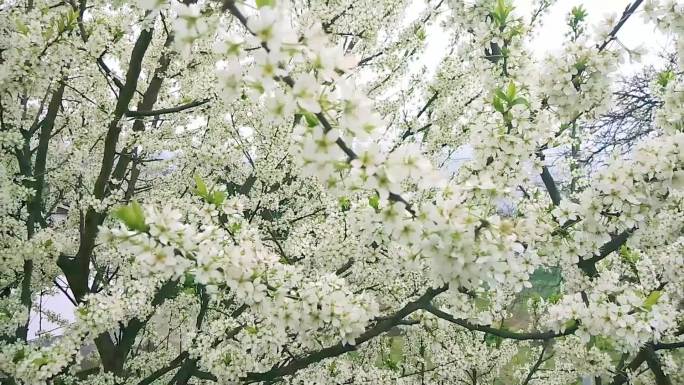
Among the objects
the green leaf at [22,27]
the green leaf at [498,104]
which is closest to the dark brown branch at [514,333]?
the green leaf at [498,104]

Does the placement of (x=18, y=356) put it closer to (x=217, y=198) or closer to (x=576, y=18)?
(x=217, y=198)

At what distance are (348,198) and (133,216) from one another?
2433 millimetres

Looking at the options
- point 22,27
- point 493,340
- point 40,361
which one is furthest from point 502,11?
point 493,340

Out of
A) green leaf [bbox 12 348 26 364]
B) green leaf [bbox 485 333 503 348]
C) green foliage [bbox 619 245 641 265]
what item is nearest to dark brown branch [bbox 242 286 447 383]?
green leaf [bbox 12 348 26 364]

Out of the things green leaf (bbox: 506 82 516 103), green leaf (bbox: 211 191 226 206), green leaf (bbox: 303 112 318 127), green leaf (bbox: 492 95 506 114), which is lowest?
green leaf (bbox: 303 112 318 127)

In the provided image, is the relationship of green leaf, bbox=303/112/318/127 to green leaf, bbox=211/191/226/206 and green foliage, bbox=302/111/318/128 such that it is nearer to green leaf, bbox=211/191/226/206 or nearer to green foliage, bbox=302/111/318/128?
green foliage, bbox=302/111/318/128

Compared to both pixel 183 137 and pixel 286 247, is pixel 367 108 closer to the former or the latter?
pixel 286 247

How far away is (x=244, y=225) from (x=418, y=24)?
4300mm

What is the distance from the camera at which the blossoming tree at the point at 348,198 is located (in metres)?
1.68

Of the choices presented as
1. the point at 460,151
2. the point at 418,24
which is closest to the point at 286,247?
the point at 460,151

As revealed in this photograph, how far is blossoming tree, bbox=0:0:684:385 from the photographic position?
5.52ft

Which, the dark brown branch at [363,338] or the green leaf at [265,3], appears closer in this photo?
the green leaf at [265,3]

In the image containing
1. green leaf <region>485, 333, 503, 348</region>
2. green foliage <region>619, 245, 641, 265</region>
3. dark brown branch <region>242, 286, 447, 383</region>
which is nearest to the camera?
dark brown branch <region>242, 286, 447, 383</region>

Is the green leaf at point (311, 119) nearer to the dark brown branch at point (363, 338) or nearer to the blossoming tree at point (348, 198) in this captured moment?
the blossoming tree at point (348, 198)
